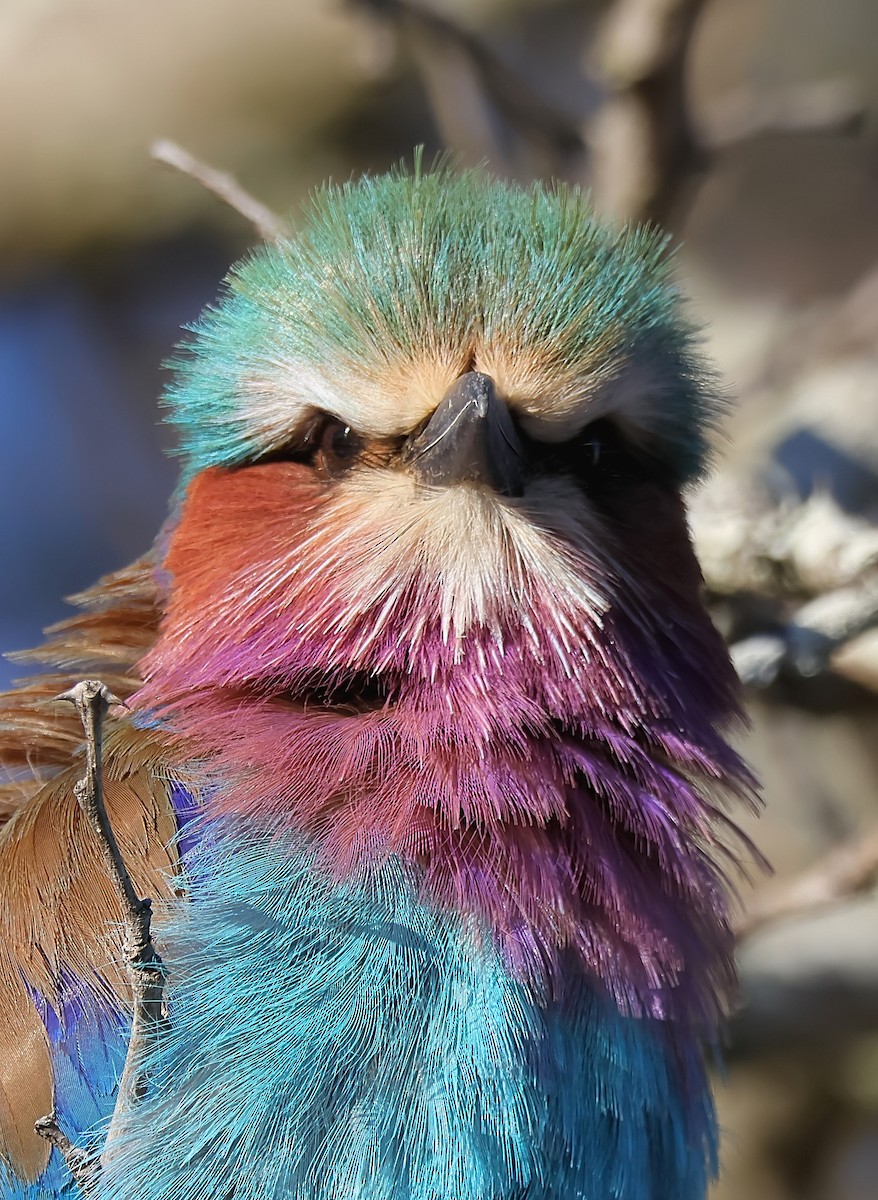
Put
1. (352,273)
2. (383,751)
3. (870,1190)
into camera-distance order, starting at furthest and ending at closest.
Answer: (870,1190) < (352,273) < (383,751)

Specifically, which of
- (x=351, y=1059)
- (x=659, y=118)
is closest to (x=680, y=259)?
(x=659, y=118)

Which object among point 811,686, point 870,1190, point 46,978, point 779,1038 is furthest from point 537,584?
point 870,1190

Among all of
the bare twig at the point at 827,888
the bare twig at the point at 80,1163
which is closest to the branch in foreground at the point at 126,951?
the bare twig at the point at 80,1163

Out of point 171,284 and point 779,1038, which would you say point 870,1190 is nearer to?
point 779,1038

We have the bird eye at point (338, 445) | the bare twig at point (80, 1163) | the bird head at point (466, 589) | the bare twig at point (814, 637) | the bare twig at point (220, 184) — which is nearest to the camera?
the bare twig at point (80, 1163)

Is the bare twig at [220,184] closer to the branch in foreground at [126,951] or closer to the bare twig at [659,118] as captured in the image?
the bare twig at [659,118]

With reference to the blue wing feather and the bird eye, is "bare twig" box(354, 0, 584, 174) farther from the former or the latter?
the blue wing feather

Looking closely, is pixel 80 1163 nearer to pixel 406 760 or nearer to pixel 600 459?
pixel 406 760
